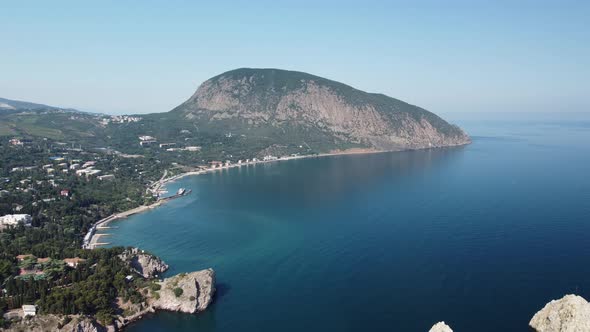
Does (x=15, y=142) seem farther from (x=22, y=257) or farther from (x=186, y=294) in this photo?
(x=186, y=294)

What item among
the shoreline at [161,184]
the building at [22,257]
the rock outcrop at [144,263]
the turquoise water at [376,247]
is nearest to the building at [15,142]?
the shoreline at [161,184]

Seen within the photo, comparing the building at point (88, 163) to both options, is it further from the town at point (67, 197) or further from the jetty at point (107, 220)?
the jetty at point (107, 220)

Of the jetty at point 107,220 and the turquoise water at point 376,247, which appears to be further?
the jetty at point 107,220

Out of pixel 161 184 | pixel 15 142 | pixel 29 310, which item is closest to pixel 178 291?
pixel 29 310

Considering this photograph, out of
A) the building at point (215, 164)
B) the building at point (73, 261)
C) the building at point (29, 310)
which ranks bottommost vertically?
the building at point (29, 310)

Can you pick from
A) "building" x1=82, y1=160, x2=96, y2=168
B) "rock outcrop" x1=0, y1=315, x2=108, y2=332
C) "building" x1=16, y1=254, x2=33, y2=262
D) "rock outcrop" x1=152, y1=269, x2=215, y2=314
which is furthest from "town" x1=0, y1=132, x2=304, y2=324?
"rock outcrop" x1=152, y1=269, x2=215, y2=314

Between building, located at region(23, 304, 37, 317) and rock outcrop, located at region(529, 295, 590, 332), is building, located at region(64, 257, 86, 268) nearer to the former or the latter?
building, located at region(23, 304, 37, 317)
